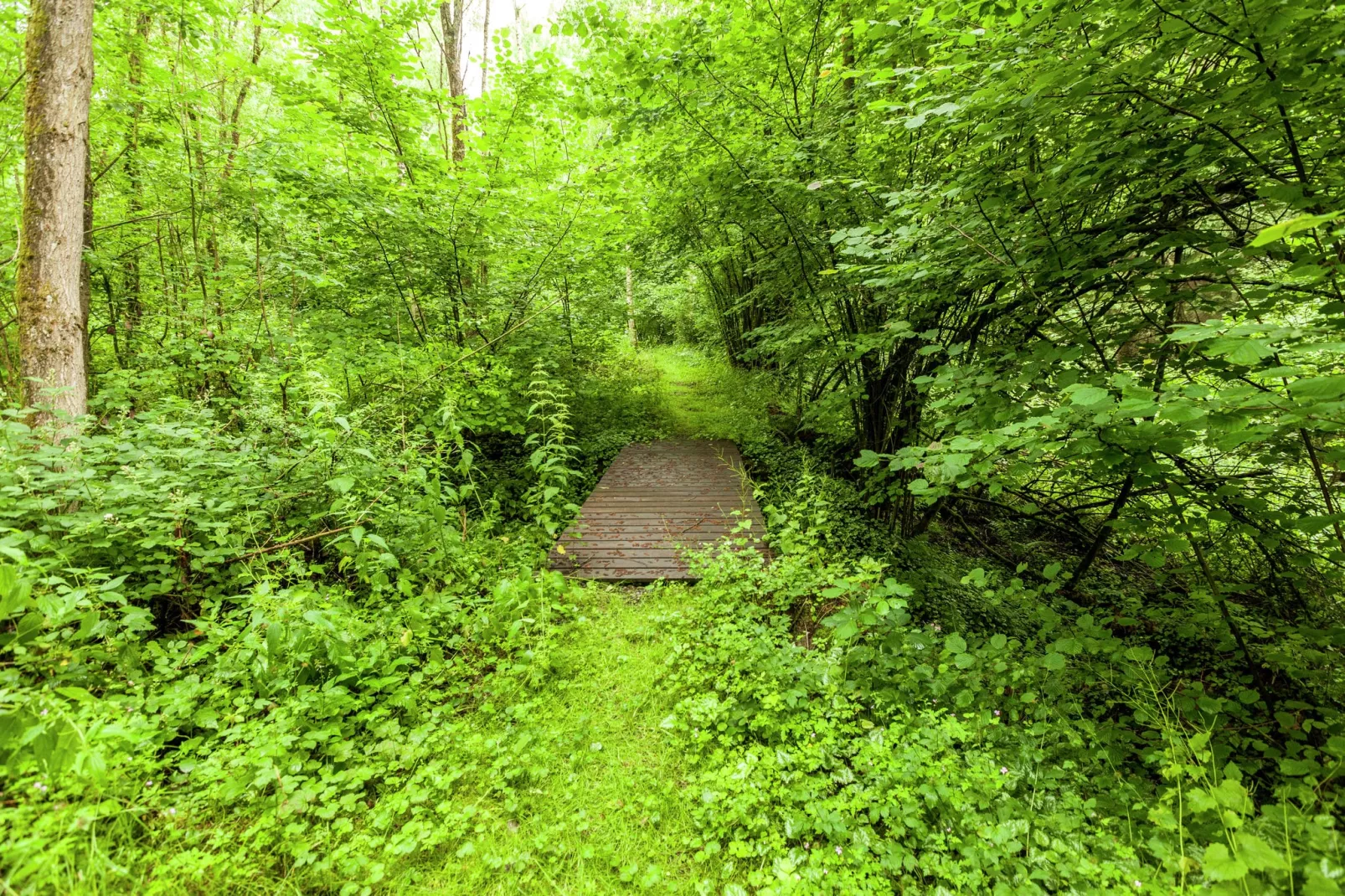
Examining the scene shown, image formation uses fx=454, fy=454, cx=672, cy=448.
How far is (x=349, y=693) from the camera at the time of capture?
8.09 ft

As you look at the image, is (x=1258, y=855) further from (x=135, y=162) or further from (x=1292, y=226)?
(x=135, y=162)

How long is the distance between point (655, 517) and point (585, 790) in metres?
3.20

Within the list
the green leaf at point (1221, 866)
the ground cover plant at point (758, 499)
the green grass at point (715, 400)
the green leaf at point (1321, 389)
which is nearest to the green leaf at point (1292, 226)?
the ground cover plant at point (758, 499)

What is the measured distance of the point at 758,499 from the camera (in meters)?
6.05

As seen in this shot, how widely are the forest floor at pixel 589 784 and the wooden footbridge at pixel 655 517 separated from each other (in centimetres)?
79

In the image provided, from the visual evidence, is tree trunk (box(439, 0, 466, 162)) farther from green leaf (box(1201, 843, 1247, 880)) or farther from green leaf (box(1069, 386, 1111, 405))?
green leaf (box(1201, 843, 1247, 880))

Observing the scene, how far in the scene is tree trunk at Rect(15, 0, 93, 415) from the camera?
3506 mm

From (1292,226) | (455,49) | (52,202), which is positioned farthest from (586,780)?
(455,49)

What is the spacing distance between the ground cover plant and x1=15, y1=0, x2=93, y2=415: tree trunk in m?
0.03

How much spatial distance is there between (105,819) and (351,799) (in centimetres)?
84

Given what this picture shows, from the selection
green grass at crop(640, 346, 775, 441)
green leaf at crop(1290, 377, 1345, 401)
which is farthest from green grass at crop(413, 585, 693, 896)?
green grass at crop(640, 346, 775, 441)

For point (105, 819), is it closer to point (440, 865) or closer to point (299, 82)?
point (440, 865)

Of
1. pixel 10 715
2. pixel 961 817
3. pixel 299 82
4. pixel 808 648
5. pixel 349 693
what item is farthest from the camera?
pixel 299 82

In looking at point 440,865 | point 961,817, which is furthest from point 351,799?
point 961,817
